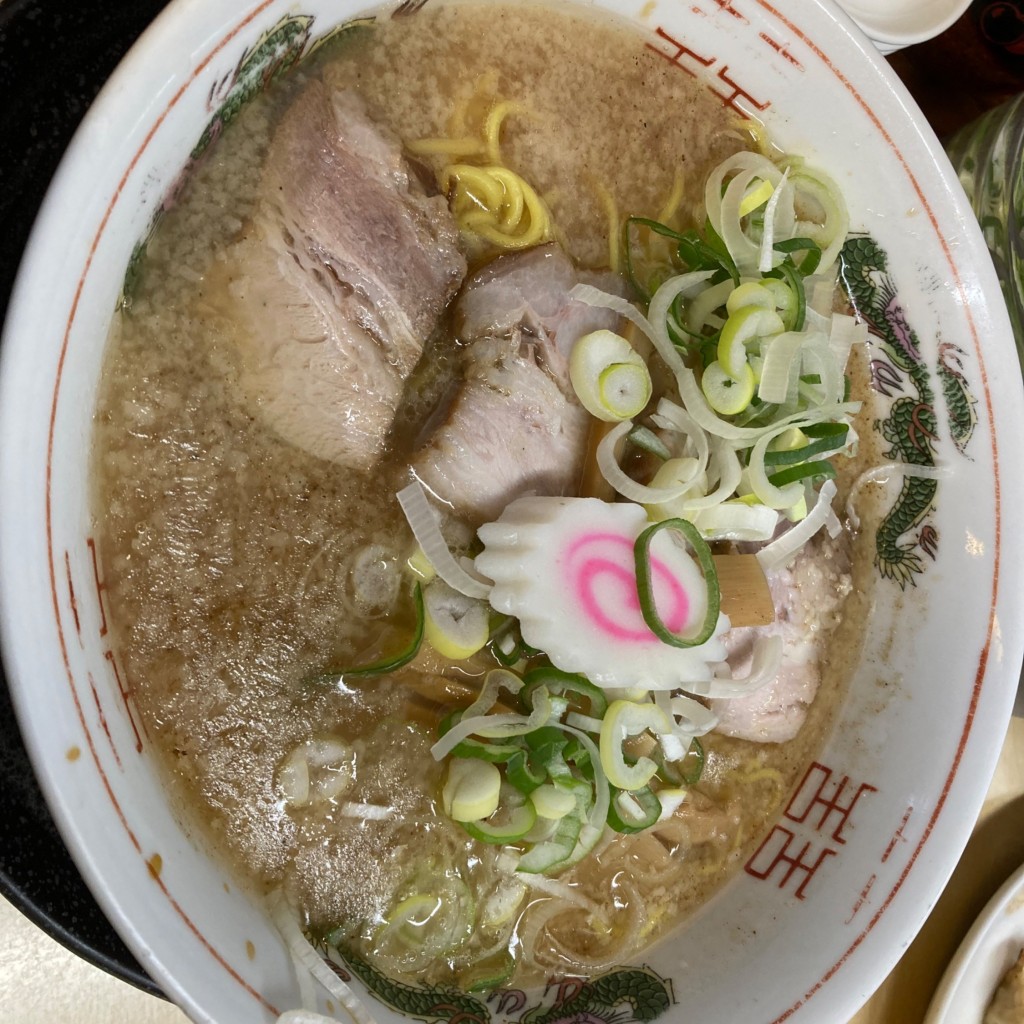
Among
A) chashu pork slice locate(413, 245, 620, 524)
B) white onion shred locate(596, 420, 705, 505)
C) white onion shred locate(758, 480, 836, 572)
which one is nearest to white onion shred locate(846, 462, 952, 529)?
white onion shred locate(758, 480, 836, 572)

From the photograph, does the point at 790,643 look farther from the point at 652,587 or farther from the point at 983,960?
the point at 983,960

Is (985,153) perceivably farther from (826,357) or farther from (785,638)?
(785,638)

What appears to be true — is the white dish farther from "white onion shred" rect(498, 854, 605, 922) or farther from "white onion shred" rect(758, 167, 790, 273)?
"white onion shred" rect(758, 167, 790, 273)

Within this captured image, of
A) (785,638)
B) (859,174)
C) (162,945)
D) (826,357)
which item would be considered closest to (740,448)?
(826,357)

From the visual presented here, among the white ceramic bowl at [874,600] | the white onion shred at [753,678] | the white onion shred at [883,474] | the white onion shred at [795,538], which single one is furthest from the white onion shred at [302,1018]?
the white onion shred at [883,474]

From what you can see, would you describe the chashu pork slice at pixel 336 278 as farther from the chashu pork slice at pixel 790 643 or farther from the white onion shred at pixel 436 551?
the chashu pork slice at pixel 790 643

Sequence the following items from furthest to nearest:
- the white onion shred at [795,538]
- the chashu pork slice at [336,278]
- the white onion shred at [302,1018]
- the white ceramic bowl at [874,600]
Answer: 1. the white onion shred at [795,538]
2. the chashu pork slice at [336,278]
3. the white onion shred at [302,1018]
4. the white ceramic bowl at [874,600]

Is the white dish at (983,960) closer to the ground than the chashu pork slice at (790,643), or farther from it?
closer to the ground

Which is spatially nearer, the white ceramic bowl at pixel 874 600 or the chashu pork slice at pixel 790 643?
the white ceramic bowl at pixel 874 600
